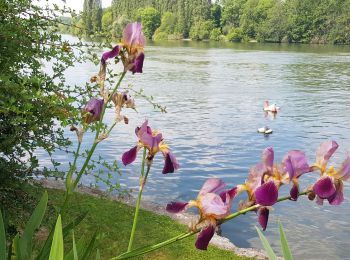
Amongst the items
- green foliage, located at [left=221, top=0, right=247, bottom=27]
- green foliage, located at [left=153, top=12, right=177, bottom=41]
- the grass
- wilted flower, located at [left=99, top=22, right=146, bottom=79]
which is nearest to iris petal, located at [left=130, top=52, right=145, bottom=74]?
wilted flower, located at [left=99, top=22, right=146, bottom=79]

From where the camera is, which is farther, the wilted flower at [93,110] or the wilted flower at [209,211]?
the wilted flower at [93,110]

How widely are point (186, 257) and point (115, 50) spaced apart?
4883mm

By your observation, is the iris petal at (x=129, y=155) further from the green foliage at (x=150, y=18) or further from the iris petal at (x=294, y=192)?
the green foliage at (x=150, y=18)

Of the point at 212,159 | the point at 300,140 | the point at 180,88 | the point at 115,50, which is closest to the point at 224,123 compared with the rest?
the point at 300,140

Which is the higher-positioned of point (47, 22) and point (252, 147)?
point (47, 22)

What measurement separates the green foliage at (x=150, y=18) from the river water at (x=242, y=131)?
256ft

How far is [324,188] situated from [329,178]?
3cm

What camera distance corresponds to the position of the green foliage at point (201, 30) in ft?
334

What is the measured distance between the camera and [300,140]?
15.3 m

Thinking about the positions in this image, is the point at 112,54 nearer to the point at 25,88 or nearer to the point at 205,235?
the point at 205,235

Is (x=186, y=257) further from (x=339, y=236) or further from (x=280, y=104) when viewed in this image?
(x=280, y=104)

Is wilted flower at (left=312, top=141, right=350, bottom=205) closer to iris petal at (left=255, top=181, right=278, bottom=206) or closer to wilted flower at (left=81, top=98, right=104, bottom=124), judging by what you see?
iris petal at (left=255, top=181, right=278, bottom=206)

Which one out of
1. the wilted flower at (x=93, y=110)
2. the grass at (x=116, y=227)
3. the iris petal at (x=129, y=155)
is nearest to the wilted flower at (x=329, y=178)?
the iris petal at (x=129, y=155)

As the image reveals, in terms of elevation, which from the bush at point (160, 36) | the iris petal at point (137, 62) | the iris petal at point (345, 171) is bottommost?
the bush at point (160, 36)
